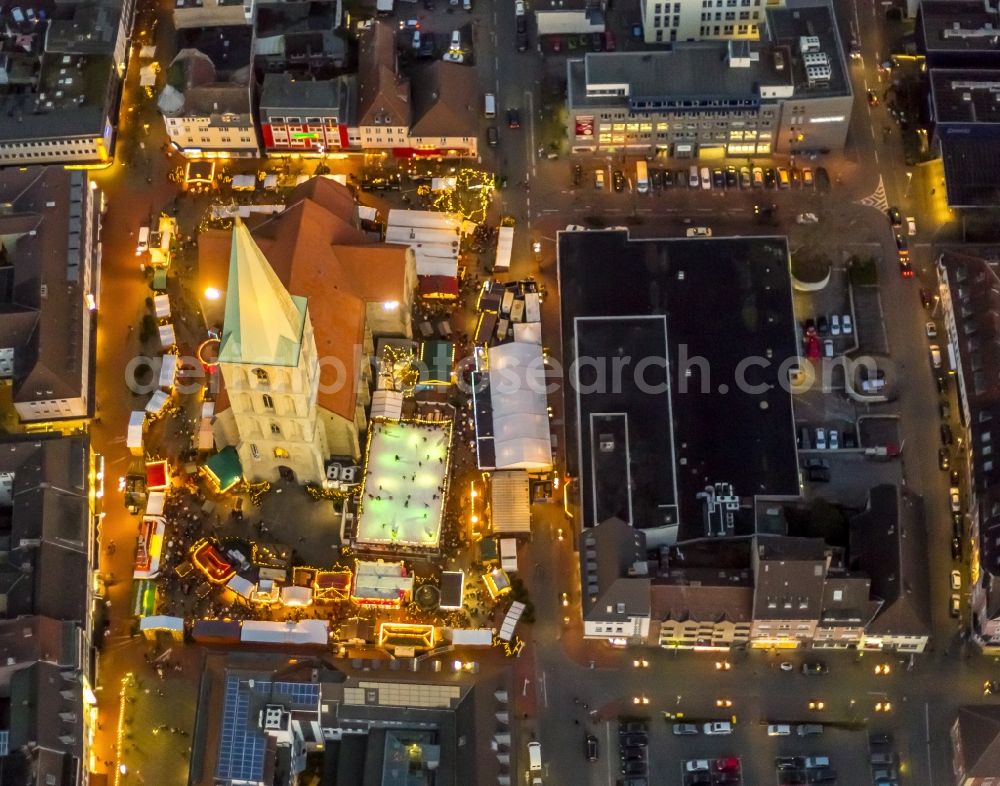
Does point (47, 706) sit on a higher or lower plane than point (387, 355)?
lower

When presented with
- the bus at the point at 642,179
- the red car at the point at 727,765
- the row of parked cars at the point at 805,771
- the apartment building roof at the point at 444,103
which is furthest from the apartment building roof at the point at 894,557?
the apartment building roof at the point at 444,103

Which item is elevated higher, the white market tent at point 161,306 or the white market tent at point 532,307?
the white market tent at point 532,307

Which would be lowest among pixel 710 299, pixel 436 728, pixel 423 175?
pixel 436 728

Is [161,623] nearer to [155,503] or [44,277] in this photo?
[155,503]

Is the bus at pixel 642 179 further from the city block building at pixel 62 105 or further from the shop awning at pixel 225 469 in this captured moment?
the city block building at pixel 62 105

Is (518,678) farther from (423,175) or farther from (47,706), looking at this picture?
(423,175)

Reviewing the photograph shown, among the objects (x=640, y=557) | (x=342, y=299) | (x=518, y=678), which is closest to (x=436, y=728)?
(x=518, y=678)

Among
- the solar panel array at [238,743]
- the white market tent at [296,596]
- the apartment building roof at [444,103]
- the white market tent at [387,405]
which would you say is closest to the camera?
the solar panel array at [238,743]
